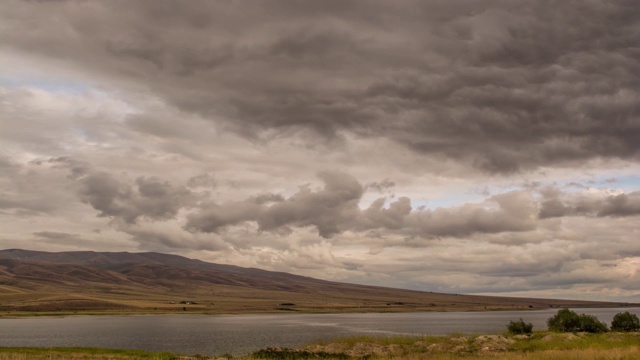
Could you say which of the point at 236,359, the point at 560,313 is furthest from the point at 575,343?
the point at 236,359

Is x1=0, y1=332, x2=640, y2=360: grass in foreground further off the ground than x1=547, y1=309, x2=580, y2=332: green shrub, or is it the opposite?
x1=547, y1=309, x2=580, y2=332: green shrub

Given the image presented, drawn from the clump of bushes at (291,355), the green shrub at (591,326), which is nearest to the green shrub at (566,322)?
the green shrub at (591,326)

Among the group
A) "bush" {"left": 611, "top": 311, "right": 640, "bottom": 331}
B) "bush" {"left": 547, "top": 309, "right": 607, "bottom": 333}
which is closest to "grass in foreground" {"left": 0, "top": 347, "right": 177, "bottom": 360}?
"bush" {"left": 547, "top": 309, "right": 607, "bottom": 333}

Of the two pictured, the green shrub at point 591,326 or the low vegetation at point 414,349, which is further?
the green shrub at point 591,326

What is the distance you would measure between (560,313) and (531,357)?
48.6 metres

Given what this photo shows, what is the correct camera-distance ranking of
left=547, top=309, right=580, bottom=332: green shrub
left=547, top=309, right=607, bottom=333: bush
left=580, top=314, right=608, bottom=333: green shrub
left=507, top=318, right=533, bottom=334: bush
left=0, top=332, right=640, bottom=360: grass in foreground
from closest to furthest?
left=0, top=332, right=640, bottom=360: grass in foreground
left=507, top=318, right=533, bottom=334: bush
left=580, top=314, right=608, bottom=333: green shrub
left=547, top=309, right=607, bottom=333: bush
left=547, top=309, right=580, bottom=332: green shrub

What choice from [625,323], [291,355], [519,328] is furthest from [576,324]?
[291,355]

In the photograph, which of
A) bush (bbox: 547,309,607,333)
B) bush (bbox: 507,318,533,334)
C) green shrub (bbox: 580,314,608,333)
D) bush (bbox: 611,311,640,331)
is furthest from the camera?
bush (bbox: 611,311,640,331)

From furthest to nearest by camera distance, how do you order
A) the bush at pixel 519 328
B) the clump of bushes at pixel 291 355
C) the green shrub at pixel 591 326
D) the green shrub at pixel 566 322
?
the green shrub at pixel 566 322 → the green shrub at pixel 591 326 → the bush at pixel 519 328 → the clump of bushes at pixel 291 355

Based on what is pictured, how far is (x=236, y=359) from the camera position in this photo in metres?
57.2

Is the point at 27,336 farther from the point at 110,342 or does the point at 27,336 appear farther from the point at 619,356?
the point at 619,356

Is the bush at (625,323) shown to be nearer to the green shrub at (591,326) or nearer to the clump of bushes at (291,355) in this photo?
the green shrub at (591,326)

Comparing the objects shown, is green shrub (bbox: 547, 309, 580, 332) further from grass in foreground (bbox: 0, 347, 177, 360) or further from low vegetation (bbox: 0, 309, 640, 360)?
grass in foreground (bbox: 0, 347, 177, 360)

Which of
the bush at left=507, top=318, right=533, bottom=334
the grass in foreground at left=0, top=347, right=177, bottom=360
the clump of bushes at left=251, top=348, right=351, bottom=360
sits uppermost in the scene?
the bush at left=507, top=318, right=533, bottom=334
